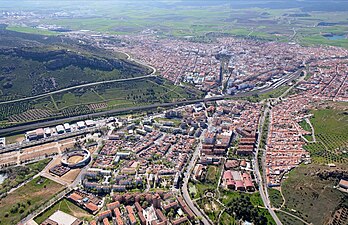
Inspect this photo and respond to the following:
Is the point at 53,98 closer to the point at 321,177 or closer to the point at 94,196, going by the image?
the point at 94,196

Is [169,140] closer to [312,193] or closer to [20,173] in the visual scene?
[20,173]

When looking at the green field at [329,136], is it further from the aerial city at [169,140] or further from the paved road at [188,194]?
the paved road at [188,194]

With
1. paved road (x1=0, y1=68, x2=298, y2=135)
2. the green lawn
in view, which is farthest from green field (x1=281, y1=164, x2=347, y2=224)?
paved road (x1=0, y1=68, x2=298, y2=135)

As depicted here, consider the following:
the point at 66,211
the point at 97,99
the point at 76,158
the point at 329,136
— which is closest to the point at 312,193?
the point at 329,136

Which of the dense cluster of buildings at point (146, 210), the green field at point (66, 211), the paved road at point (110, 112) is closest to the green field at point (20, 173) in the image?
the green field at point (66, 211)

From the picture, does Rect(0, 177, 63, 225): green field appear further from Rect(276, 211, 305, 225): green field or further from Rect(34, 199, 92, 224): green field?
Rect(276, 211, 305, 225): green field
